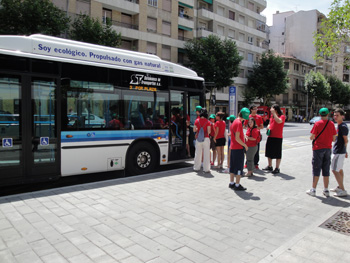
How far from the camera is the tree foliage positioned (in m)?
31.3

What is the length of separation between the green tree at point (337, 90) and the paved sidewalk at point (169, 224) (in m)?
61.9

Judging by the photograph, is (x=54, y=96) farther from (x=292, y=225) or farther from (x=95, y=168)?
(x=292, y=225)

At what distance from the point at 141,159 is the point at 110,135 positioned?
3.90 ft

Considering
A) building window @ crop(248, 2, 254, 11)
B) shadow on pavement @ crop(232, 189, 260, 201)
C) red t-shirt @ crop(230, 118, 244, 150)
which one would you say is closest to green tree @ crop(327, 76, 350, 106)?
building window @ crop(248, 2, 254, 11)

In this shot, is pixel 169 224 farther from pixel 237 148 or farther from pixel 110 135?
pixel 110 135

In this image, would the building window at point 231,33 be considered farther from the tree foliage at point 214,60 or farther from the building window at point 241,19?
the tree foliage at point 214,60

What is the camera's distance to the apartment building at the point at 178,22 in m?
27.7

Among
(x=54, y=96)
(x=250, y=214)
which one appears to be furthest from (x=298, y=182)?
(x=54, y=96)

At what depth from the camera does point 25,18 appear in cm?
1714

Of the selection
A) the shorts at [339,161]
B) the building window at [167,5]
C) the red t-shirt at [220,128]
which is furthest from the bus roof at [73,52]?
the building window at [167,5]

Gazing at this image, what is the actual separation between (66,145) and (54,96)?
1096 mm

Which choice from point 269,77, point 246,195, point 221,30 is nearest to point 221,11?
→ point 221,30

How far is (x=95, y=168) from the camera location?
6.66 m

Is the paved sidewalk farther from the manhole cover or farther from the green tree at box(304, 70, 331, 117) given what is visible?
the green tree at box(304, 70, 331, 117)
